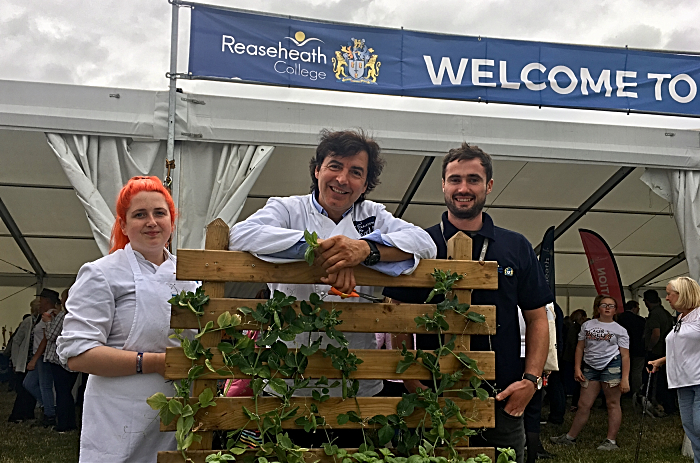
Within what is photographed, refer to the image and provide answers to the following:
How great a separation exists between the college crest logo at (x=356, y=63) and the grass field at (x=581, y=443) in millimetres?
3945

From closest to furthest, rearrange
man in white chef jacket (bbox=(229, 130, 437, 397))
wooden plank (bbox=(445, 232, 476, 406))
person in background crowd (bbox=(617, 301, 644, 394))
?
man in white chef jacket (bbox=(229, 130, 437, 397))
wooden plank (bbox=(445, 232, 476, 406))
person in background crowd (bbox=(617, 301, 644, 394))

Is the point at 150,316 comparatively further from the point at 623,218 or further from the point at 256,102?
the point at 623,218

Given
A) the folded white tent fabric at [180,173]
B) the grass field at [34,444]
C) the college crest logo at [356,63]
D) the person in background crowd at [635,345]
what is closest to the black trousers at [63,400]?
the grass field at [34,444]

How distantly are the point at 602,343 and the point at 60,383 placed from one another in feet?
20.0

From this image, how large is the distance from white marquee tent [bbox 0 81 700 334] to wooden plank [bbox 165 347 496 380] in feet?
11.4

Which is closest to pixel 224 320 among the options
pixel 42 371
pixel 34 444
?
pixel 34 444

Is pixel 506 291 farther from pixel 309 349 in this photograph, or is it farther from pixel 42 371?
pixel 42 371

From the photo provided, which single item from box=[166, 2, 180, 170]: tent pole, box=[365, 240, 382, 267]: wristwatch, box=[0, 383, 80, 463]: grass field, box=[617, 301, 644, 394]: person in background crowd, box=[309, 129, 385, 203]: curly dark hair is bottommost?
box=[0, 383, 80, 463]: grass field

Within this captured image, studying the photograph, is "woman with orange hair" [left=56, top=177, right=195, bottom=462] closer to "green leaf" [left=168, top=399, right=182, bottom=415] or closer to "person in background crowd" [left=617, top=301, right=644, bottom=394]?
"green leaf" [left=168, top=399, right=182, bottom=415]

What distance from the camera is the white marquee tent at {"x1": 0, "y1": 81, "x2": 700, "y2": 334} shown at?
4957 millimetres

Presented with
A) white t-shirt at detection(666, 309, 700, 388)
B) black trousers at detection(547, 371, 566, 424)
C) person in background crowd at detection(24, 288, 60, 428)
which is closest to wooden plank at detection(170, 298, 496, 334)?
white t-shirt at detection(666, 309, 700, 388)

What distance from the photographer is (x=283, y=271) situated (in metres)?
1.68

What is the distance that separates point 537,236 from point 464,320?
7.55 metres

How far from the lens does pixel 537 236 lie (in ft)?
29.3
